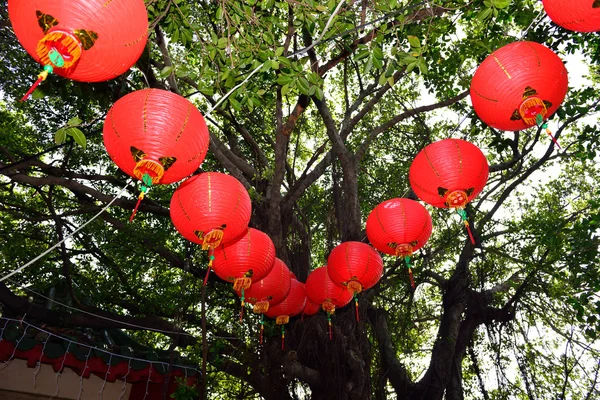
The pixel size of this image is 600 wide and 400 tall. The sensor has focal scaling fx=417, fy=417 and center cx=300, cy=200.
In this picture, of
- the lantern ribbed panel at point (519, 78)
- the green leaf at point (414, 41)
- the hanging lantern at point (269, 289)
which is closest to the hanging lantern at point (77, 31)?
the green leaf at point (414, 41)

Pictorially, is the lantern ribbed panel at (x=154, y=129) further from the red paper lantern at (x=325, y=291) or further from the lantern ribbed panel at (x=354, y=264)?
the red paper lantern at (x=325, y=291)

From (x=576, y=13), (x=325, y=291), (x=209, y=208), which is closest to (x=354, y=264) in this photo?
(x=325, y=291)

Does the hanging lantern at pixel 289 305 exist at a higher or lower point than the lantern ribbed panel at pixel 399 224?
lower

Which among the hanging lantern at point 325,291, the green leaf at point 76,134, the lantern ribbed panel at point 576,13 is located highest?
the lantern ribbed panel at point 576,13

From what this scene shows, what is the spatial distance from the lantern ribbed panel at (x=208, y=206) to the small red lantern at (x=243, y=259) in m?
0.55

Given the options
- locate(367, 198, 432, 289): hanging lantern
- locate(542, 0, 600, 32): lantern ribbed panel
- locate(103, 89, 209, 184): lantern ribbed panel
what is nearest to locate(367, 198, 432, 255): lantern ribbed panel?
Answer: locate(367, 198, 432, 289): hanging lantern

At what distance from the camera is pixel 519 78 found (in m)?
2.32

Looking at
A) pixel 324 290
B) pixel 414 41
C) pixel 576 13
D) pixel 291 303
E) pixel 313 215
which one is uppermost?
pixel 313 215

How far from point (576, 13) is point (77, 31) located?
2.41 meters

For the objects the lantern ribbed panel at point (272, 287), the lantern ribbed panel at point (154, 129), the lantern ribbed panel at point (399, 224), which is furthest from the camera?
the lantern ribbed panel at point (272, 287)

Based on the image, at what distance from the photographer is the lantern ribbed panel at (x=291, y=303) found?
180 inches

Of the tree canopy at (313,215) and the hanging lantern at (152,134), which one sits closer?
the hanging lantern at (152,134)

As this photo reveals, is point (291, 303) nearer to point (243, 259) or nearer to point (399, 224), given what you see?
point (243, 259)

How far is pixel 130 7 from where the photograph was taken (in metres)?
1.78
